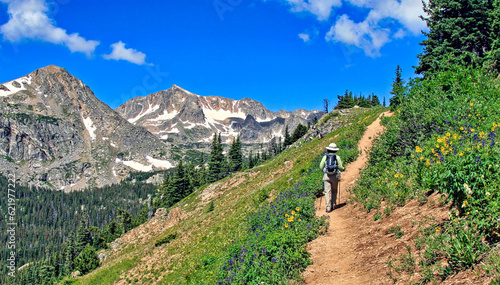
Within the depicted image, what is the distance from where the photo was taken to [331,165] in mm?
10859

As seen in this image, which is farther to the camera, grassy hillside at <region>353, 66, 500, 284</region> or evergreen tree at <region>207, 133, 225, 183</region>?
evergreen tree at <region>207, 133, 225, 183</region>

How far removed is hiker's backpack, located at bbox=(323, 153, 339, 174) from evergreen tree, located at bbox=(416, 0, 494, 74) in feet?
49.9

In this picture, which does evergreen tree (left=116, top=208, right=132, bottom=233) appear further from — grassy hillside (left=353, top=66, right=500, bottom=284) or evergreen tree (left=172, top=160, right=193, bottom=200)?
grassy hillside (left=353, top=66, right=500, bottom=284)

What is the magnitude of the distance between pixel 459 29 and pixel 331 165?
63.2 feet

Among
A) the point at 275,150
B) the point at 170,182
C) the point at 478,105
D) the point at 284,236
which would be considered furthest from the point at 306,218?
the point at 275,150

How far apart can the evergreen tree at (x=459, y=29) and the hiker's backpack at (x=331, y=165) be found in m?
15.2

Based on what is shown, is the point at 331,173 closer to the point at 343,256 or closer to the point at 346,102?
the point at 343,256

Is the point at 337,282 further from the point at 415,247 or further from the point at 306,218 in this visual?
the point at 306,218

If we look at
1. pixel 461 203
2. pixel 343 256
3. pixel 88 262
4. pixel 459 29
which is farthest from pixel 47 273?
pixel 459 29

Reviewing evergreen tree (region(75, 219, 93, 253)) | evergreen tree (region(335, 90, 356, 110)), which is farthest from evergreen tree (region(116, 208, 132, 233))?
evergreen tree (region(335, 90, 356, 110))

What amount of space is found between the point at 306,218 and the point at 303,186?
5.22 m

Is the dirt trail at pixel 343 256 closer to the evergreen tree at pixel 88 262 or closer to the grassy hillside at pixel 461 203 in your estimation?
the grassy hillside at pixel 461 203

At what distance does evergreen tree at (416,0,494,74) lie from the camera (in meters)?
20.8

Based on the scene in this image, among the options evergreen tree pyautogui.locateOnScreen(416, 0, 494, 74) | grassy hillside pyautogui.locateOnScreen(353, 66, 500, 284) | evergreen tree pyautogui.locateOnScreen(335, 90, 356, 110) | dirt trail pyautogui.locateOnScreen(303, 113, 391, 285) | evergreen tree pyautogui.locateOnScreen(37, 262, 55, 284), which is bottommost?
evergreen tree pyautogui.locateOnScreen(37, 262, 55, 284)
